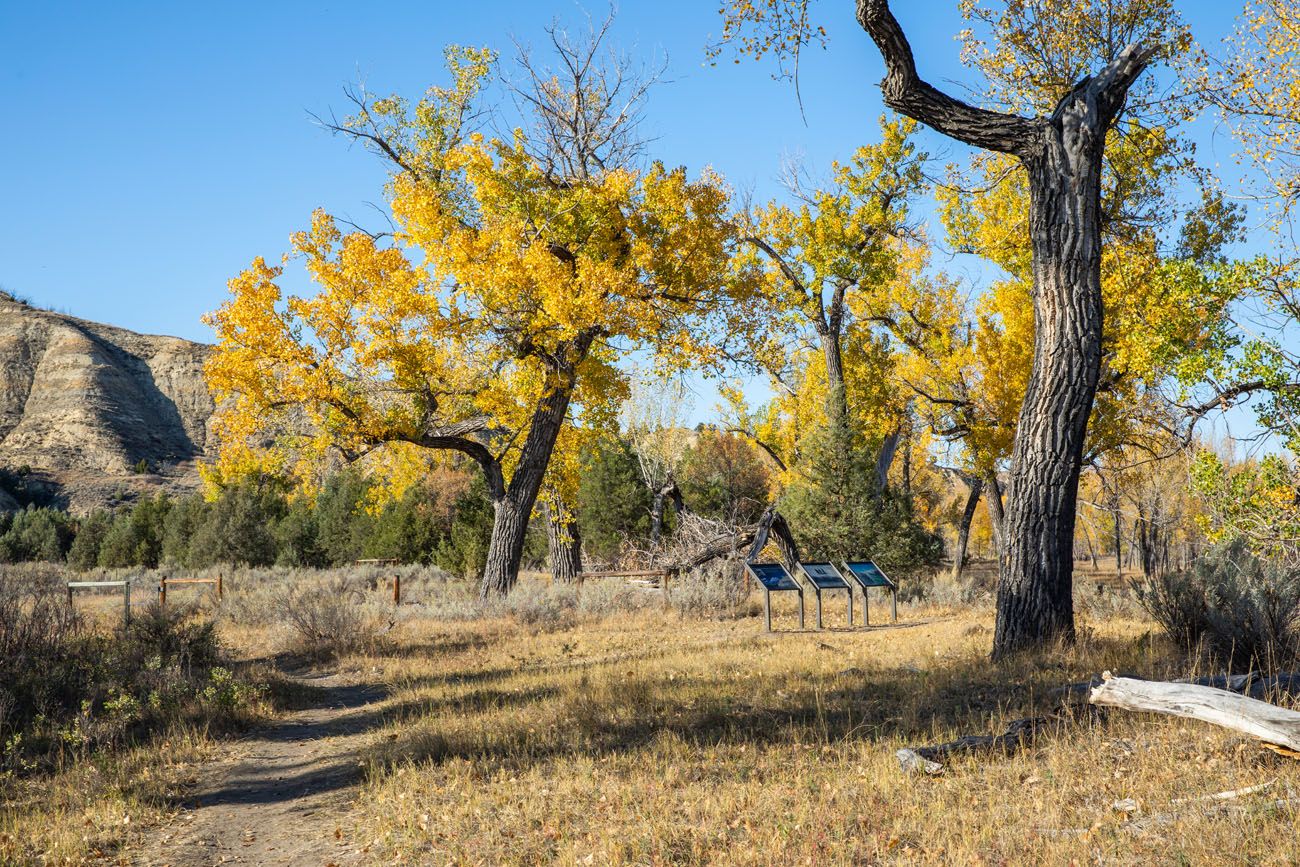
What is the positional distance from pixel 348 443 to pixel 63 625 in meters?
7.52

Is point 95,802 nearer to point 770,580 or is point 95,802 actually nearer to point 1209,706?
point 1209,706

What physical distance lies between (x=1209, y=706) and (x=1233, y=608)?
3430 mm

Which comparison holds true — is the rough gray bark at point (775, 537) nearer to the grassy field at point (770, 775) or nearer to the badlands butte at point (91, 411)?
the grassy field at point (770, 775)

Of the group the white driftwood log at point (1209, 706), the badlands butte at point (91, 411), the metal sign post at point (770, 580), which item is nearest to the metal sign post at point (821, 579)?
the metal sign post at point (770, 580)

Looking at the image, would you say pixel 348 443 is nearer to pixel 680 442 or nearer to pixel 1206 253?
pixel 1206 253

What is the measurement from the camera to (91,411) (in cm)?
7494

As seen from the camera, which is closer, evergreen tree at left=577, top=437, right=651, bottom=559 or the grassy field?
the grassy field

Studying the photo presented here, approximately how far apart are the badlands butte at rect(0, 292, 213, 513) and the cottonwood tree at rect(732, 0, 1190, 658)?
64954mm

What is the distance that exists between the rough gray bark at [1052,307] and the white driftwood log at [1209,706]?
3216 mm

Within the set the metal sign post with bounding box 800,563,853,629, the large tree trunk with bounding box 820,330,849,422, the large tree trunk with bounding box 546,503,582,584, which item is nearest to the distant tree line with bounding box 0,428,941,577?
the large tree trunk with bounding box 820,330,849,422

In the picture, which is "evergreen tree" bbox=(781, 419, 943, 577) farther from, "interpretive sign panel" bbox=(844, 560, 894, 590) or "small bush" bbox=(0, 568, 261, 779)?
"small bush" bbox=(0, 568, 261, 779)

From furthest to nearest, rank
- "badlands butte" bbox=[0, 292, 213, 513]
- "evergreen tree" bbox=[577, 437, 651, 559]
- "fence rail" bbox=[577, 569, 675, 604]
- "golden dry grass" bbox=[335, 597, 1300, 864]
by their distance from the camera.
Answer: "badlands butte" bbox=[0, 292, 213, 513] → "evergreen tree" bbox=[577, 437, 651, 559] → "fence rail" bbox=[577, 569, 675, 604] → "golden dry grass" bbox=[335, 597, 1300, 864]

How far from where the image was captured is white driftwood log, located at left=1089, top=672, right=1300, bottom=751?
4836mm

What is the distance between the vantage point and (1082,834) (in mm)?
4211
